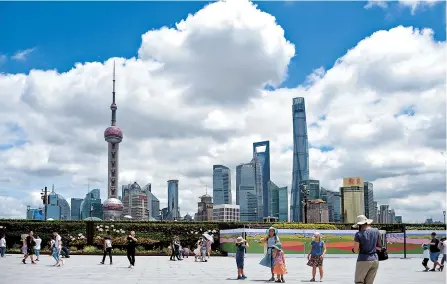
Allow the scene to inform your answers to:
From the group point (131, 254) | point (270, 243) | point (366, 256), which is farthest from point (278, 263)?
point (131, 254)

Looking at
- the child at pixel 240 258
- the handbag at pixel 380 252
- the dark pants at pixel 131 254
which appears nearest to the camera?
the handbag at pixel 380 252

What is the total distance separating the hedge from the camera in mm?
42219

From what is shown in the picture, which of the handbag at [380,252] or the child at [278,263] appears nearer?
the handbag at [380,252]

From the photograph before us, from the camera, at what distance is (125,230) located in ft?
141

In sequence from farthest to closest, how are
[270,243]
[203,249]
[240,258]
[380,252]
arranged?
[203,249], [240,258], [270,243], [380,252]

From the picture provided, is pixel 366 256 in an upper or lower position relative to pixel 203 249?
upper

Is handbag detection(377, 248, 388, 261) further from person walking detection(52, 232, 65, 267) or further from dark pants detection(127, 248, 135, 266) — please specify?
person walking detection(52, 232, 65, 267)

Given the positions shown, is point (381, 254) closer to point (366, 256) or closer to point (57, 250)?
point (366, 256)

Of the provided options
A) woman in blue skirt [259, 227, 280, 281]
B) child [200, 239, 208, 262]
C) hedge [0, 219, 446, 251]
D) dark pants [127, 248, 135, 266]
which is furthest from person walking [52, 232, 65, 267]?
hedge [0, 219, 446, 251]

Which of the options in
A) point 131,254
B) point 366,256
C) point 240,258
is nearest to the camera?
point 366,256

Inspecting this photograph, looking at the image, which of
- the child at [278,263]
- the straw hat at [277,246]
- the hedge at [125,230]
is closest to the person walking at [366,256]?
the child at [278,263]

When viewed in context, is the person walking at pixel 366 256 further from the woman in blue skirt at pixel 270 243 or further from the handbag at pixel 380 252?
the woman in blue skirt at pixel 270 243

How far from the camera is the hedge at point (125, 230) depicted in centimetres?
4222

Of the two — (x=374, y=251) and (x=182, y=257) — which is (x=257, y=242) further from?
(x=374, y=251)
